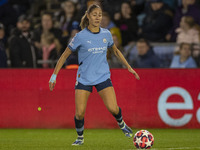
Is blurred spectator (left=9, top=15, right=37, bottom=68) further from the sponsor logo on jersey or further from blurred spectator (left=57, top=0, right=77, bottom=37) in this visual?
the sponsor logo on jersey

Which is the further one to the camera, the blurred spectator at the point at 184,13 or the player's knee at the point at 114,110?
the blurred spectator at the point at 184,13

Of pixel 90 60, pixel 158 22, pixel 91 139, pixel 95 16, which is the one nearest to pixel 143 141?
pixel 90 60

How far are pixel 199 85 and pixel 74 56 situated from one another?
123 inches

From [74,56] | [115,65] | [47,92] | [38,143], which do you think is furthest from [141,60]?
[38,143]

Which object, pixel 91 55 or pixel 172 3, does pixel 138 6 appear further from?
pixel 91 55

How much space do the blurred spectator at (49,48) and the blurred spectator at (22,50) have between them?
15.6 inches

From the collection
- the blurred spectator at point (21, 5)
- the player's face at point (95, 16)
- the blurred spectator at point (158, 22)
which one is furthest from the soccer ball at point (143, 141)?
the blurred spectator at point (21, 5)

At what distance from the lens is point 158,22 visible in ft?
51.0

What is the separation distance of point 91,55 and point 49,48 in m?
5.91

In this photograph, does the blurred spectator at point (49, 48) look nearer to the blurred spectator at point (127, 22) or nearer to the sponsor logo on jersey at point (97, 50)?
the blurred spectator at point (127, 22)

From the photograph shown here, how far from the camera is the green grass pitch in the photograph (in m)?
9.16

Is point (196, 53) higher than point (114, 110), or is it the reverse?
point (196, 53)

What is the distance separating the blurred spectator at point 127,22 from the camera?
15.7 m

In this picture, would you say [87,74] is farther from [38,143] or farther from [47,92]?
[47,92]
